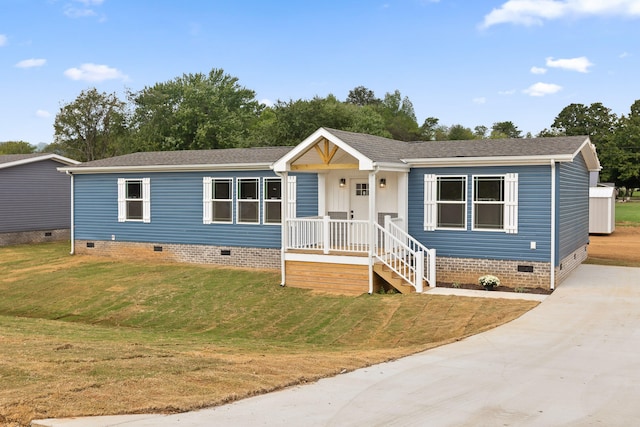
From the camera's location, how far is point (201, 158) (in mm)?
19625

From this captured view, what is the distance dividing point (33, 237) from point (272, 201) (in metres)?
14.7

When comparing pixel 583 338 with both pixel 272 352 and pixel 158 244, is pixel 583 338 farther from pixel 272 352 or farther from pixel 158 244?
pixel 158 244

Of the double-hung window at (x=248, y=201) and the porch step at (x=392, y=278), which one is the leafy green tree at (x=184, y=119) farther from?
the porch step at (x=392, y=278)

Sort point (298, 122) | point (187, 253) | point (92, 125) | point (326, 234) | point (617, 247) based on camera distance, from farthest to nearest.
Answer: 1. point (92, 125)
2. point (298, 122)
3. point (617, 247)
4. point (187, 253)
5. point (326, 234)

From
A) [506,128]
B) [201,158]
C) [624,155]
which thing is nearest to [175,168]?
[201,158]

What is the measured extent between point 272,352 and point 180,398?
3.28 metres

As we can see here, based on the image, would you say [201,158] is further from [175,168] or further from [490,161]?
[490,161]

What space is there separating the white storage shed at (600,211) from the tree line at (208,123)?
62.0 ft

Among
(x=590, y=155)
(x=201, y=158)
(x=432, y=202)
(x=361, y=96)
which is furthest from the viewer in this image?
(x=361, y=96)

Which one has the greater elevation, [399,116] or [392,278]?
[399,116]

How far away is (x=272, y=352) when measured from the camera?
9.14m

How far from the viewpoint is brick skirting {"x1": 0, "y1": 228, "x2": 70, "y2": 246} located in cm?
2562

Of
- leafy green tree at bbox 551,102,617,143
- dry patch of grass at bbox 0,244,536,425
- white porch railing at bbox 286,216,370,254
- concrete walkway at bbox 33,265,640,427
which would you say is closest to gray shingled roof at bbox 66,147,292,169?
white porch railing at bbox 286,216,370,254

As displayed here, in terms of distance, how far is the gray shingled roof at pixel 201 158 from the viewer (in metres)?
18.4
